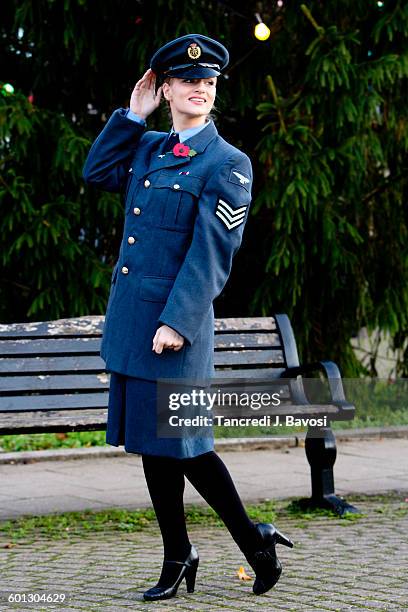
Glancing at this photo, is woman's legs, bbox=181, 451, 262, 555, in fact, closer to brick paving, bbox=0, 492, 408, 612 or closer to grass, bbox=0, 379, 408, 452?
brick paving, bbox=0, 492, 408, 612

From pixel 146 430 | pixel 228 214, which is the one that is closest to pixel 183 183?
pixel 228 214

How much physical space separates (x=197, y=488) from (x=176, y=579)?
331 mm

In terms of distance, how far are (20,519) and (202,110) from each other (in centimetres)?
268

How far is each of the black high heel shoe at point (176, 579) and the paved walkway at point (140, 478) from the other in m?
2.07

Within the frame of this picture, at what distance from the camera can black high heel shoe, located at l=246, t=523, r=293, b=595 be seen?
15.1 ft

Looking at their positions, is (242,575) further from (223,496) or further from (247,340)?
(247,340)

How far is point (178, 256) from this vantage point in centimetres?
453

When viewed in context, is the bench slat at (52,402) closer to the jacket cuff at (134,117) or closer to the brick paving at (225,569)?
the brick paving at (225,569)

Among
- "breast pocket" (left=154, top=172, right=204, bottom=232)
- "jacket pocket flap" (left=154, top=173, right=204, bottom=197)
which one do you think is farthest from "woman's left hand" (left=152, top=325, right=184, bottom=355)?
"jacket pocket flap" (left=154, top=173, right=204, bottom=197)

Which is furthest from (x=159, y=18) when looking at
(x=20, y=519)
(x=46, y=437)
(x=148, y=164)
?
(x=148, y=164)

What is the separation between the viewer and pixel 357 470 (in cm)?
812

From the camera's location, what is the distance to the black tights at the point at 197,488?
181 inches

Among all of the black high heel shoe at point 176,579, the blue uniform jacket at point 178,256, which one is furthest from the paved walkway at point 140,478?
the blue uniform jacket at point 178,256

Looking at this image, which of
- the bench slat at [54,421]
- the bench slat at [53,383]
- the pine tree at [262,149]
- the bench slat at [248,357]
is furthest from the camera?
the pine tree at [262,149]
